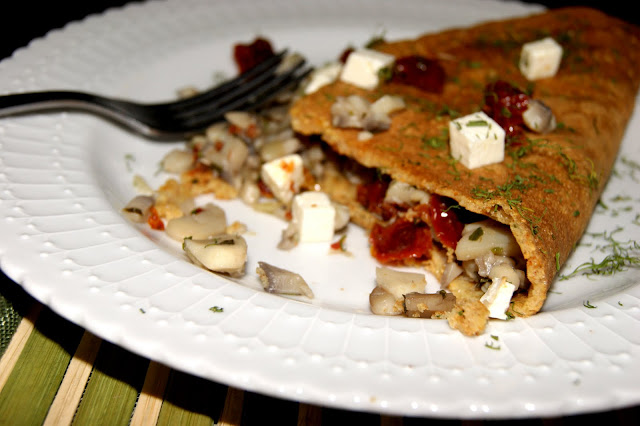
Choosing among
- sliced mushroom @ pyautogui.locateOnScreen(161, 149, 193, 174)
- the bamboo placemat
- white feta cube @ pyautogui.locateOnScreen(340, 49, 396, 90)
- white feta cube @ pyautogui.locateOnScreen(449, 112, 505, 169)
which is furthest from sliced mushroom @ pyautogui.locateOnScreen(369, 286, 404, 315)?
sliced mushroom @ pyautogui.locateOnScreen(161, 149, 193, 174)

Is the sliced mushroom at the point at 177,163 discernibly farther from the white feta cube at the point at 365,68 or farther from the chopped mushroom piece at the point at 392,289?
the chopped mushroom piece at the point at 392,289

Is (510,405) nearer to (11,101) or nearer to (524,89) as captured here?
(524,89)

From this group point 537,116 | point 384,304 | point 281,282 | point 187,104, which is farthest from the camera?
point 187,104

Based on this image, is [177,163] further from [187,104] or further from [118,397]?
[118,397]

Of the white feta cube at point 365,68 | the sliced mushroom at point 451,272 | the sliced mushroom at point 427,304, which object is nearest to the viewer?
the sliced mushroom at point 427,304

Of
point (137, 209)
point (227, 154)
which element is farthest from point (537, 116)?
point (137, 209)

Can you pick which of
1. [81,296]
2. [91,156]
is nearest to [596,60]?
[91,156]

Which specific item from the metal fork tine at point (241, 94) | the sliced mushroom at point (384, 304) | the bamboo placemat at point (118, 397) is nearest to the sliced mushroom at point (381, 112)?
the metal fork tine at point (241, 94)
